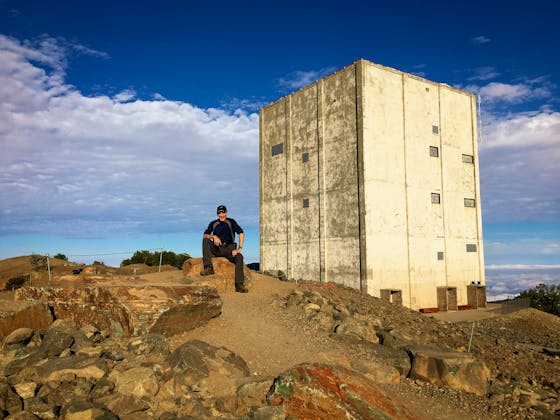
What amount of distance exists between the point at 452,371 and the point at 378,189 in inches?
609

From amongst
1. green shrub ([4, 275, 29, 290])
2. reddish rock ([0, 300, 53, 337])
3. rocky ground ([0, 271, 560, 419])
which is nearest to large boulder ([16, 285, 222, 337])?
rocky ground ([0, 271, 560, 419])

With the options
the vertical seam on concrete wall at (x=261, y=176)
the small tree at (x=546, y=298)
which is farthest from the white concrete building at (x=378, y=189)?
the small tree at (x=546, y=298)

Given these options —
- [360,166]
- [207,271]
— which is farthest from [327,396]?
[360,166]

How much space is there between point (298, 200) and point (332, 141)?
4.45m

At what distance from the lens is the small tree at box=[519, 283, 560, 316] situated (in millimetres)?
30984

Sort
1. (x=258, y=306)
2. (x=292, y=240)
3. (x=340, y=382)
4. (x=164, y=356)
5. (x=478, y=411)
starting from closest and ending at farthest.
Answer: (x=340, y=382) → (x=164, y=356) → (x=478, y=411) → (x=258, y=306) → (x=292, y=240)

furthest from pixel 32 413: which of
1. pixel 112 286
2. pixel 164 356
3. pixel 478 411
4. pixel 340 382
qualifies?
pixel 478 411

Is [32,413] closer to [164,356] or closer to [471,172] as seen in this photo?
[164,356]

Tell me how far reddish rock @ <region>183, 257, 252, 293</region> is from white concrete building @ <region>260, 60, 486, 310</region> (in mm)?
11843

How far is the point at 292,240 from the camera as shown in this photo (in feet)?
92.2

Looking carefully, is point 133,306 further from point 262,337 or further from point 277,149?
point 277,149

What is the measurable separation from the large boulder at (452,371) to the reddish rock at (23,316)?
8027 millimetres

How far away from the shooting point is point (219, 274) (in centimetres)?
1261

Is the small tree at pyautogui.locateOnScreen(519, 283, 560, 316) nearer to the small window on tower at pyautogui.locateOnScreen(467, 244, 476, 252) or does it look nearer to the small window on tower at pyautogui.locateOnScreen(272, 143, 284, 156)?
the small window on tower at pyautogui.locateOnScreen(467, 244, 476, 252)
